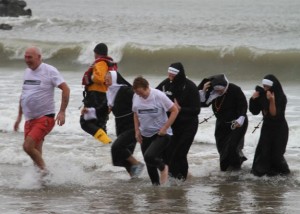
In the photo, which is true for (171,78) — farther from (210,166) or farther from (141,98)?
(210,166)

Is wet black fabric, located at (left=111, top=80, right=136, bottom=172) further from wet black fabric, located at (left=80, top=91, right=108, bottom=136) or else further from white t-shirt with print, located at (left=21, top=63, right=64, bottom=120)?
wet black fabric, located at (left=80, top=91, right=108, bottom=136)

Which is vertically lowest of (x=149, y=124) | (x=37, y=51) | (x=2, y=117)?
(x=2, y=117)

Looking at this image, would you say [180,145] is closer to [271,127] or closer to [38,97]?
[271,127]

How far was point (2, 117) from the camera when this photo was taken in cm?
1548

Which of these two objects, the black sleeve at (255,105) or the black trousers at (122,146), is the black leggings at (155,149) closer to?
the black trousers at (122,146)

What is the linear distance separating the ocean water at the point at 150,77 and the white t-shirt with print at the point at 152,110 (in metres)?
0.77

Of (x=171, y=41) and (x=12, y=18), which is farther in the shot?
(x=12, y=18)

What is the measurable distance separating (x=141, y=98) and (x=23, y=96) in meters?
1.54

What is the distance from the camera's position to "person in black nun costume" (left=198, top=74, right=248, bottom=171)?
10062 mm

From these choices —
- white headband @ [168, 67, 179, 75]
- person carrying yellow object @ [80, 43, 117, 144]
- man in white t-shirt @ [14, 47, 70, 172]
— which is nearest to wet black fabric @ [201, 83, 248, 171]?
white headband @ [168, 67, 179, 75]

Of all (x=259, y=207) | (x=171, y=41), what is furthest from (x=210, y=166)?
(x=171, y=41)

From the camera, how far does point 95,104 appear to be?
11242 mm

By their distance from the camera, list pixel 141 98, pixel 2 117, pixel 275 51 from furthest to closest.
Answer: pixel 275 51 → pixel 2 117 → pixel 141 98

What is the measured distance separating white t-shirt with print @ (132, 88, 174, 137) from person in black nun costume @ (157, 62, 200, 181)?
1.32 feet
